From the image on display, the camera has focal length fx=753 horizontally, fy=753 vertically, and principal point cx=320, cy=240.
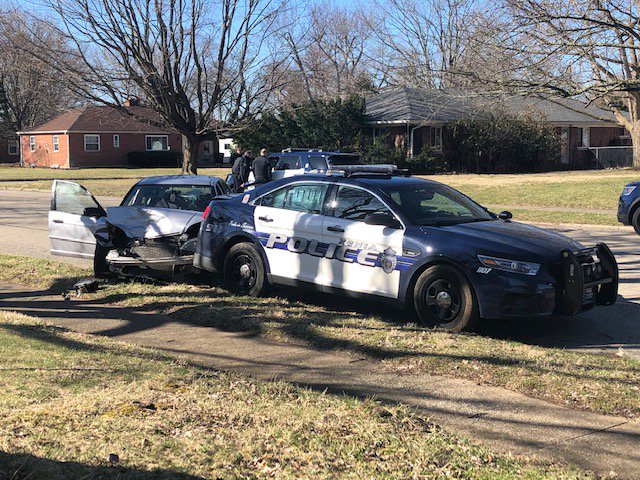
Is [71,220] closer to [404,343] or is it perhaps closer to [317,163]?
[404,343]

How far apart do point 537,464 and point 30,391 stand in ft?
10.8

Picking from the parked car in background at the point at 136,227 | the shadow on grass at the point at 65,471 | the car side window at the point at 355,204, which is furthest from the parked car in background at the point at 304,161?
the shadow on grass at the point at 65,471

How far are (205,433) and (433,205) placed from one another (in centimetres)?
457

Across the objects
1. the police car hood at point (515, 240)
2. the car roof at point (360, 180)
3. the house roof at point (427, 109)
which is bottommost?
the police car hood at point (515, 240)

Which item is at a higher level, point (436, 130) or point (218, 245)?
point (436, 130)

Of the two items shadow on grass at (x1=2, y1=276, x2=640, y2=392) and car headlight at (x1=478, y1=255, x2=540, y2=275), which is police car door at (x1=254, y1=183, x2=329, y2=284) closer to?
shadow on grass at (x1=2, y1=276, x2=640, y2=392)

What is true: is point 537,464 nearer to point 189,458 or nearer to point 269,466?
point 269,466

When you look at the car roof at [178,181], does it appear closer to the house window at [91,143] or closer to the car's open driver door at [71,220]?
the car's open driver door at [71,220]

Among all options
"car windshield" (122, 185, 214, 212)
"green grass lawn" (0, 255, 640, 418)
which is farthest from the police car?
"car windshield" (122, 185, 214, 212)

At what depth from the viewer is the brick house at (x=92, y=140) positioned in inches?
2302

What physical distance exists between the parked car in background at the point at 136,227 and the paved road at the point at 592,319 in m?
1.34

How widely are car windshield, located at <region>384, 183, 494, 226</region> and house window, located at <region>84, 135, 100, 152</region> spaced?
178 ft

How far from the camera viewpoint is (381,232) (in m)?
7.84

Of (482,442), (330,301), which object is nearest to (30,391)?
(482,442)
